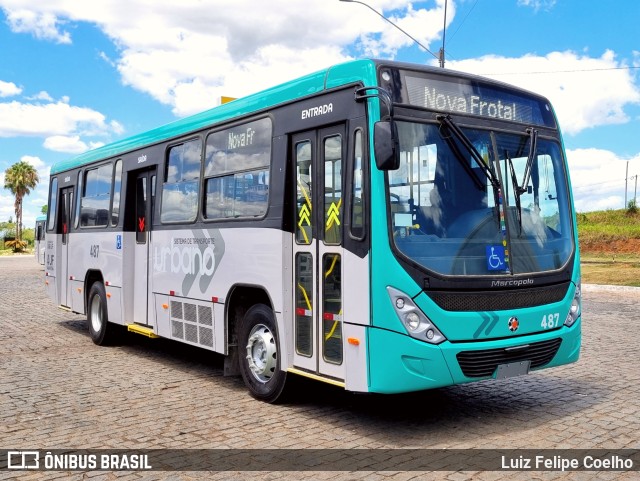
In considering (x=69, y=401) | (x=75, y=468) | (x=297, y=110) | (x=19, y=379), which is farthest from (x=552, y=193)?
(x=19, y=379)

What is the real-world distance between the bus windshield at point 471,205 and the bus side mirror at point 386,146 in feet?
0.94

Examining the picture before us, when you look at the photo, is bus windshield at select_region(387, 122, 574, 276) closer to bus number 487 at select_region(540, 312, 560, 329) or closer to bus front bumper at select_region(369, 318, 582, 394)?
bus number 487 at select_region(540, 312, 560, 329)

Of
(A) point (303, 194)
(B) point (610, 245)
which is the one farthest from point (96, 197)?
(B) point (610, 245)

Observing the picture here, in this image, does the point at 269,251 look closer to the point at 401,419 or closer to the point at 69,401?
the point at 401,419

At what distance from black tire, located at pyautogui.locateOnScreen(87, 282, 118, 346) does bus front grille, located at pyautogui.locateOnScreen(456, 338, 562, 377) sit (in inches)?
277

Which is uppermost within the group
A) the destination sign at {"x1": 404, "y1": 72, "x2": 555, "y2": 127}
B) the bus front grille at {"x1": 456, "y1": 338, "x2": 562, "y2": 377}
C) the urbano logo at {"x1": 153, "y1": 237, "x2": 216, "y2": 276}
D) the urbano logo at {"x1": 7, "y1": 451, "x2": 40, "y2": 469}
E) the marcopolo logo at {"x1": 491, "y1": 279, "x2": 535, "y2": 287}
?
the destination sign at {"x1": 404, "y1": 72, "x2": 555, "y2": 127}

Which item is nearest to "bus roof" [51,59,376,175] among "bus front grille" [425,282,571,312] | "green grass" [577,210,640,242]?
"bus front grille" [425,282,571,312]

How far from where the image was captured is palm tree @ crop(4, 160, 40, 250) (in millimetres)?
75562

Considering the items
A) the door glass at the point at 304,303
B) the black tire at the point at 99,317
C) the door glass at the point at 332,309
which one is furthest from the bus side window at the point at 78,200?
the door glass at the point at 332,309

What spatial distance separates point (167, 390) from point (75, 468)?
8.85 ft

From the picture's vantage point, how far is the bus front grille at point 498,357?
587cm

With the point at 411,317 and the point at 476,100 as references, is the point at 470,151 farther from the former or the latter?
the point at 411,317

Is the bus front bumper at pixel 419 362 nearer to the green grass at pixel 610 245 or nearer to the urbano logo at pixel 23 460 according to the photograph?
the urbano logo at pixel 23 460

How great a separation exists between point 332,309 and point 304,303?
460mm
